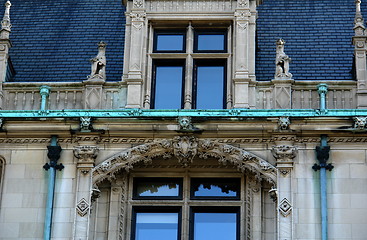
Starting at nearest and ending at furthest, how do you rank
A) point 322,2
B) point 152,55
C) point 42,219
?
1. point 42,219
2. point 152,55
3. point 322,2

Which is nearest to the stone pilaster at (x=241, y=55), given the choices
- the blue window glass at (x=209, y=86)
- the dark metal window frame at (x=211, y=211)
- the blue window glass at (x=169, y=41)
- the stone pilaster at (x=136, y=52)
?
the blue window glass at (x=209, y=86)

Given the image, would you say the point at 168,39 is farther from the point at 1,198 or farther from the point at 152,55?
the point at 1,198

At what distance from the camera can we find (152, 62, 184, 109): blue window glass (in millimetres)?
26703

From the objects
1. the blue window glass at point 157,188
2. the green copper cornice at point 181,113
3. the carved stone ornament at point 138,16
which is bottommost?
the blue window glass at point 157,188

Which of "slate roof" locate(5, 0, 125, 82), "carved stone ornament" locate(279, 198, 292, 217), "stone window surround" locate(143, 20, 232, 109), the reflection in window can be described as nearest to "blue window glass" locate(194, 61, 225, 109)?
"stone window surround" locate(143, 20, 232, 109)

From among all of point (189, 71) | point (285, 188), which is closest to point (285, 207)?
point (285, 188)

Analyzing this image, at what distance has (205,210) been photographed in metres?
25.6

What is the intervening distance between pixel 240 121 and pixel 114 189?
11.3 feet

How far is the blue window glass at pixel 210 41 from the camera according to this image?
90.2 feet

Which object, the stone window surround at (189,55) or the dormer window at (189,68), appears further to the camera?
the dormer window at (189,68)

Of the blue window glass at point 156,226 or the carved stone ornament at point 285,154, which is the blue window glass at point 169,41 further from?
the blue window glass at point 156,226

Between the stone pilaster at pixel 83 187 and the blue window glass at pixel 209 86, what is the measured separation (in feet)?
10.1

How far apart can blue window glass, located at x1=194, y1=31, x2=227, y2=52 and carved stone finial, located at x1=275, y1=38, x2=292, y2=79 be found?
144 cm

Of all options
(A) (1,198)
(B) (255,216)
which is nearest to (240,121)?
(B) (255,216)
